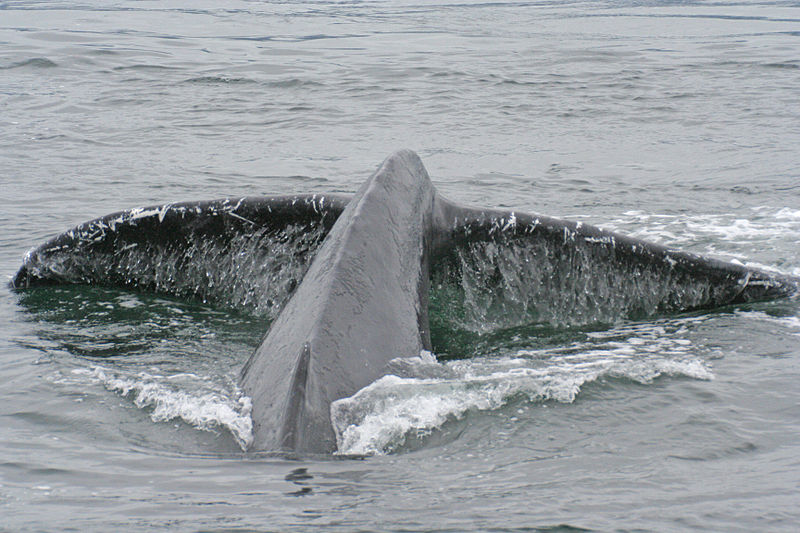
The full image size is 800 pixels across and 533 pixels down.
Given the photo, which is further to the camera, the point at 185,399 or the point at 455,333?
the point at 455,333

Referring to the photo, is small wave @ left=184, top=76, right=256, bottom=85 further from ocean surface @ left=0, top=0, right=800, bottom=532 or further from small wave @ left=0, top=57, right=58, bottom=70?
small wave @ left=0, top=57, right=58, bottom=70

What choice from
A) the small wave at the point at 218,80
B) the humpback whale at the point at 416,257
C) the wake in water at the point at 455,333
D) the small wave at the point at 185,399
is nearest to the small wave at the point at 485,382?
the wake in water at the point at 455,333

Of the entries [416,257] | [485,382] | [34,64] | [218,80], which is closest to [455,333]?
[416,257]

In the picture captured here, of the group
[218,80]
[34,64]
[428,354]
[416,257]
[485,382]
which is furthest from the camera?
[34,64]

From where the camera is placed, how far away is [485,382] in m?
4.98

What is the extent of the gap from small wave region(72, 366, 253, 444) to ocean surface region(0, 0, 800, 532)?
0.06 ft

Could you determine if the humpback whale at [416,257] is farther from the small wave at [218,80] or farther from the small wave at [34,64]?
the small wave at [34,64]

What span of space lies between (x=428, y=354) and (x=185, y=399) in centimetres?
109

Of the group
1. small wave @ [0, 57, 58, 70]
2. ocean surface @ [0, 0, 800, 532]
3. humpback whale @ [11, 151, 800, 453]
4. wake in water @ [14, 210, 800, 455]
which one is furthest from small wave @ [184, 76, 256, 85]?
humpback whale @ [11, 151, 800, 453]

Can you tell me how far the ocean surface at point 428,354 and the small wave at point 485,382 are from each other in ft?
0.06

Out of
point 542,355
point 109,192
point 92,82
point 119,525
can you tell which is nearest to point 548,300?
point 542,355

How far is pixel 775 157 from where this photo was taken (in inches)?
490

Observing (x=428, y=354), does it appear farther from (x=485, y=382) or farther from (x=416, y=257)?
(x=416, y=257)

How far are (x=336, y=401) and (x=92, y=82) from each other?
16.4 m
